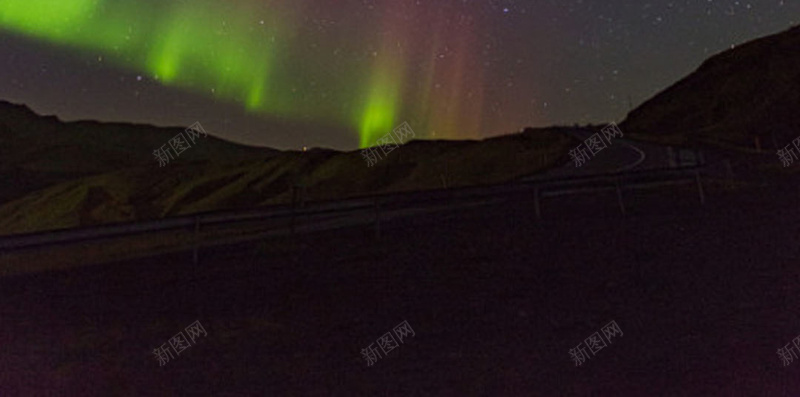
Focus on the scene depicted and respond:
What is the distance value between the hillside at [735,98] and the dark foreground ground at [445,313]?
186ft

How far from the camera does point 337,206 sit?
15422 millimetres

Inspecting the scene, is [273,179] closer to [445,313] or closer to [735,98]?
[445,313]

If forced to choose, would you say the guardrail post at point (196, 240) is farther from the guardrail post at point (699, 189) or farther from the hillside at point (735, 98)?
the hillside at point (735, 98)

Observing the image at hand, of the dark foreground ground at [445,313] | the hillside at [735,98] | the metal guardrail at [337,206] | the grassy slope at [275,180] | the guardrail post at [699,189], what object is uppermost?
the hillside at [735,98]

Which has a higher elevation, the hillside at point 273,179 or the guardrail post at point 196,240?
the hillside at point 273,179

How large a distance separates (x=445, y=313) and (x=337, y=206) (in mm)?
6957

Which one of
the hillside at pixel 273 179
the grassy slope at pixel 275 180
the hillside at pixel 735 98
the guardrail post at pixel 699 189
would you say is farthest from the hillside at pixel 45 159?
the guardrail post at pixel 699 189

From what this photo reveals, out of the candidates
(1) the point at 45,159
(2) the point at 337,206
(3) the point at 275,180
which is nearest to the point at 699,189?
(2) the point at 337,206

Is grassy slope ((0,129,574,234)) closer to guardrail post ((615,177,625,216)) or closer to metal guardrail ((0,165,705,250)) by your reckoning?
metal guardrail ((0,165,705,250))

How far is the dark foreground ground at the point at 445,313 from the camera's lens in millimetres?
6703

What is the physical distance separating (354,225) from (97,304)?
23.8 ft

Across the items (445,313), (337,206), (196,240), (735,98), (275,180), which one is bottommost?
(445,313)

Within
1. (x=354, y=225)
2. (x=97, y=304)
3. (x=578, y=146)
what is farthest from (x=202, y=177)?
(x=97, y=304)

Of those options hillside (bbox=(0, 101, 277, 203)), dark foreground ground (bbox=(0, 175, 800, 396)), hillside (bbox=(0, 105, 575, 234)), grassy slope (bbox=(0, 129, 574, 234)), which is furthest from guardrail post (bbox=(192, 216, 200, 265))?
hillside (bbox=(0, 101, 277, 203))
